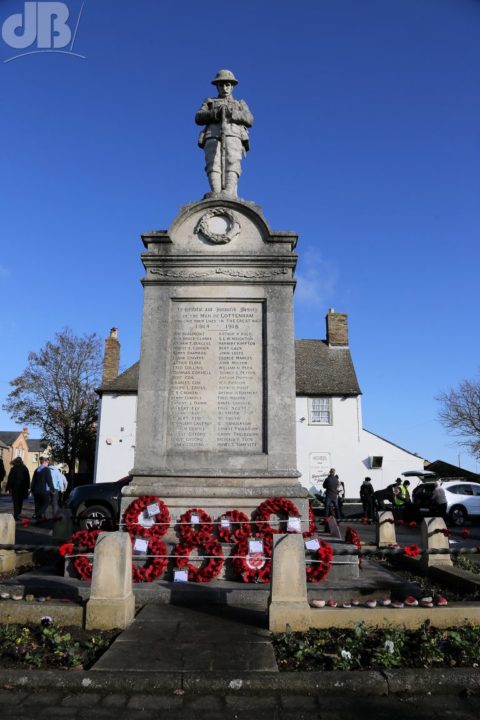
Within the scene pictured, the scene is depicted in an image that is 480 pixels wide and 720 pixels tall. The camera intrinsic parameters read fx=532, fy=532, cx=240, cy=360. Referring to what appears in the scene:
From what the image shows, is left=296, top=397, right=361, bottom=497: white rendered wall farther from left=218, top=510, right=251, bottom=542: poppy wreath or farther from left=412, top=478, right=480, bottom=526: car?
left=218, top=510, right=251, bottom=542: poppy wreath

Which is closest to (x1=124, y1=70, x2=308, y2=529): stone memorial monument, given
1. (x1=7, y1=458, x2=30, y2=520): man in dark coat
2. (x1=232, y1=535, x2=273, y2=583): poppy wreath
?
(x1=232, y1=535, x2=273, y2=583): poppy wreath

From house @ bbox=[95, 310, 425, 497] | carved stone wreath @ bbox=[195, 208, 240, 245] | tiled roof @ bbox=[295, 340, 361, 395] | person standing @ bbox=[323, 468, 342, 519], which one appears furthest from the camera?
tiled roof @ bbox=[295, 340, 361, 395]

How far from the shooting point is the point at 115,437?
30875mm

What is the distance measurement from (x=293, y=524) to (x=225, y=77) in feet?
27.6

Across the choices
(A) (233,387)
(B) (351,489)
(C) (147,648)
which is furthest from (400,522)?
(C) (147,648)

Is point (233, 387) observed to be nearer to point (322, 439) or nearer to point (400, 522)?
point (400, 522)

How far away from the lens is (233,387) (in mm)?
8648

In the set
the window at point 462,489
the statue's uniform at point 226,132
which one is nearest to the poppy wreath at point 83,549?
the statue's uniform at point 226,132

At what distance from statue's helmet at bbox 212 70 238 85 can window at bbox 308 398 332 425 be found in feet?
73.5

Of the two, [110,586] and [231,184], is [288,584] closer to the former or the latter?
[110,586]

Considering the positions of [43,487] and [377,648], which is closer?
[377,648]

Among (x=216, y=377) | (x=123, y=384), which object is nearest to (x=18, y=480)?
(x=216, y=377)

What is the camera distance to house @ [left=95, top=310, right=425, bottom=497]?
30188 mm

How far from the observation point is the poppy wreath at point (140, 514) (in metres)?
7.50
